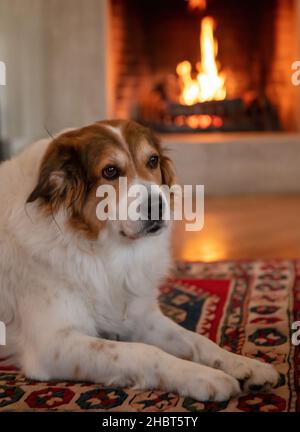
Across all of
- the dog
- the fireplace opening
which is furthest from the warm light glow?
the dog

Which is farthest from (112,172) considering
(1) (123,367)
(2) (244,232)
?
(2) (244,232)

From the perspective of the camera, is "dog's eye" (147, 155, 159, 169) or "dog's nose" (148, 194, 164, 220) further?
"dog's eye" (147, 155, 159, 169)

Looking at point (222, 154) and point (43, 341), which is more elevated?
point (222, 154)

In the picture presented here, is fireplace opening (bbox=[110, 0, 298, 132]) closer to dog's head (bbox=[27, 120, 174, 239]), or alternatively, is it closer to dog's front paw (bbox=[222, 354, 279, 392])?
dog's head (bbox=[27, 120, 174, 239])

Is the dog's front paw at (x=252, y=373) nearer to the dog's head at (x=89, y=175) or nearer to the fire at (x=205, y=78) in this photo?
the dog's head at (x=89, y=175)

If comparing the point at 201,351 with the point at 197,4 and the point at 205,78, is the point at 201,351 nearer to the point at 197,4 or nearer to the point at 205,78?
the point at 205,78

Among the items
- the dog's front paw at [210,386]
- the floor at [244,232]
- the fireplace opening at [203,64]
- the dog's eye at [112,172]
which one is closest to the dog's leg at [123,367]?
the dog's front paw at [210,386]

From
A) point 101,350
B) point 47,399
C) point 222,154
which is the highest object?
point 222,154

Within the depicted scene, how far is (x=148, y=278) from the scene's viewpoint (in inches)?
78.5

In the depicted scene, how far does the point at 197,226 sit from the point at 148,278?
2.24 meters

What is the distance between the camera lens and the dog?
Answer: 1738 millimetres
